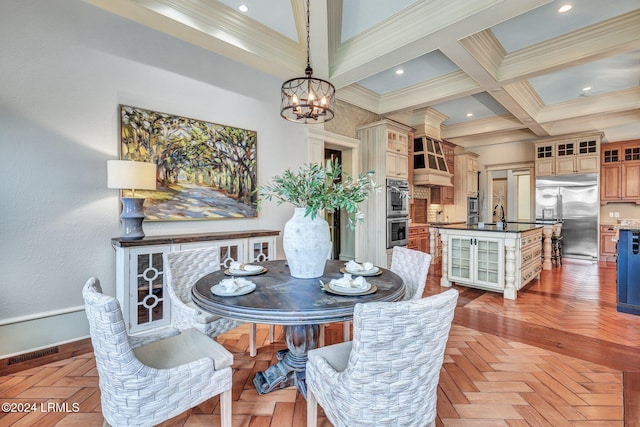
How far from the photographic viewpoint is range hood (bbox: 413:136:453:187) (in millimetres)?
5809

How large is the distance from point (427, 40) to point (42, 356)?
4.47 meters

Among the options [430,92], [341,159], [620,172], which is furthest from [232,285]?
[620,172]

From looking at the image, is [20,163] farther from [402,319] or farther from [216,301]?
[402,319]

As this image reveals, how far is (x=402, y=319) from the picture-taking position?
963 millimetres

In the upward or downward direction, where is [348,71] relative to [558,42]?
downward

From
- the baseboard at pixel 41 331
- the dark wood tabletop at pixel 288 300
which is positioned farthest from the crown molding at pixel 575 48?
the baseboard at pixel 41 331

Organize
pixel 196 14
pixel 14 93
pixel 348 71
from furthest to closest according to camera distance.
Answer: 1. pixel 348 71
2. pixel 196 14
3. pixel 14 93

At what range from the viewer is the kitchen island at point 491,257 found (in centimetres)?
363

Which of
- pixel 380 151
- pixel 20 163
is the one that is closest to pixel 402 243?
pixel 380 151

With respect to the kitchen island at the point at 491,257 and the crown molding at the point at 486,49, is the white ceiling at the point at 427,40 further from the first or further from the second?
the kitchen island at the point at 491,257

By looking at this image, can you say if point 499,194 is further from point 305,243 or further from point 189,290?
point 189,290

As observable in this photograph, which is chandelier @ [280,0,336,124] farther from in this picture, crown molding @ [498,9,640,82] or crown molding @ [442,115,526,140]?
crown molding @ [442,115,526,140]

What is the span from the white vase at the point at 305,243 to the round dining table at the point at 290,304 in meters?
0.07

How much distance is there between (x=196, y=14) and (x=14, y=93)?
5.43ft
